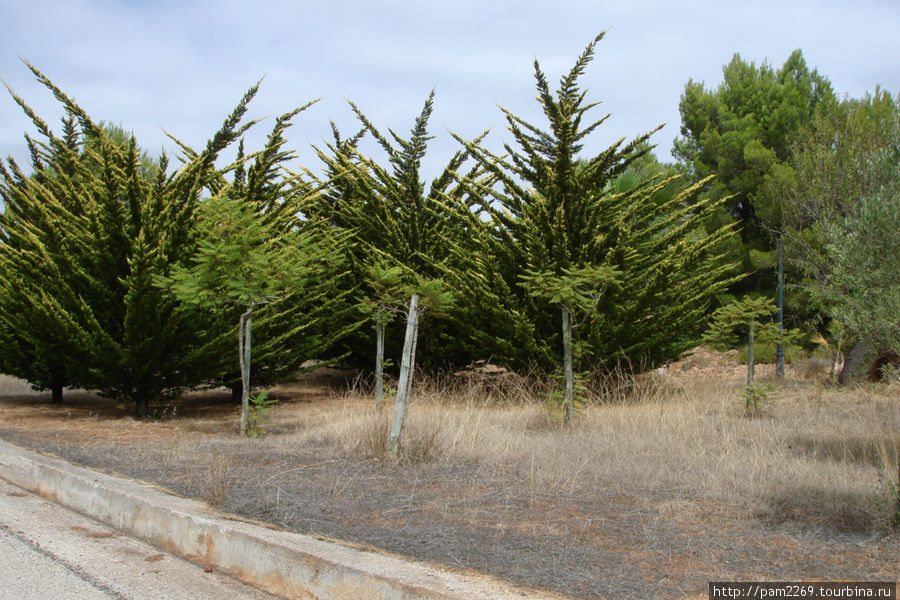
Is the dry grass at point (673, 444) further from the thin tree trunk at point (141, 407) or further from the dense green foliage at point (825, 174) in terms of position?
the dense green foliage at point (825, 174)

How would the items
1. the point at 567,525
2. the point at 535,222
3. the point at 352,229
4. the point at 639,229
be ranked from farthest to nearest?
the point at 352,229 < the point at 639,229 < the point at 535,222 < the point at 567,525

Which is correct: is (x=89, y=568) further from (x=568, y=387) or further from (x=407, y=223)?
(x=407, y=223)

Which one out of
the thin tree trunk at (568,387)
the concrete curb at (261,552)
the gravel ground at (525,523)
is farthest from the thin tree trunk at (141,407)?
the thin tree trunk at (568,387)

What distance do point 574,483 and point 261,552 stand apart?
8.54ft

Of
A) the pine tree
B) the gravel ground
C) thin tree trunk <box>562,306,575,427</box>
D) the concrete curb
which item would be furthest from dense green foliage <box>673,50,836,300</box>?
the concrete curb

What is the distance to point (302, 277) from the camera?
31.5 ft

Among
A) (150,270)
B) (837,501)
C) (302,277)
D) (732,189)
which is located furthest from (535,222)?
(732,189)

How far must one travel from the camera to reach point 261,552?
396 cm

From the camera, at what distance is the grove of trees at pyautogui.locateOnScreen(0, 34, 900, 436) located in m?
9.32

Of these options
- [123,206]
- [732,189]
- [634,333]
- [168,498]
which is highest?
[732,189]

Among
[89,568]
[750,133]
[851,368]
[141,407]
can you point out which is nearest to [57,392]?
[141,407]

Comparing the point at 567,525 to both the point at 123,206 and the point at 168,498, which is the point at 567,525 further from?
the point at 123,206

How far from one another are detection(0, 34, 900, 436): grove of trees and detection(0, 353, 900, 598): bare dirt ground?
3.39ft

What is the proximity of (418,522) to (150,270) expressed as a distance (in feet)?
21.1
